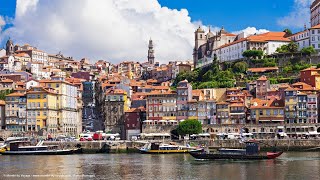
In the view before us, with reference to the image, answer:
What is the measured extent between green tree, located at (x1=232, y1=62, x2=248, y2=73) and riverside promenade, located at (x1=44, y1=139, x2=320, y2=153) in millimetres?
32287

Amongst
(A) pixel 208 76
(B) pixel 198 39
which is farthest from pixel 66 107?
(B) pixel 198 39

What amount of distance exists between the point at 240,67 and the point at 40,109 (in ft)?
123

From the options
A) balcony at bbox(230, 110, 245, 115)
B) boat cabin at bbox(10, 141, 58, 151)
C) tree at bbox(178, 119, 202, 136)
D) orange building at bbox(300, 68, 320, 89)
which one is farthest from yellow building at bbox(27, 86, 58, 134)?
orange building at bbox(300, 68, 320, 89)

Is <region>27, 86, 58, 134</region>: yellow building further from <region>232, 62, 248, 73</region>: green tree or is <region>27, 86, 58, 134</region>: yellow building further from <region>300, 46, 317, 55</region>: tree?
<region>300, 46, 317, 55</region>: tree

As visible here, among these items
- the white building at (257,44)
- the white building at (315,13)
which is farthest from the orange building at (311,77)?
the white building at (315,13)

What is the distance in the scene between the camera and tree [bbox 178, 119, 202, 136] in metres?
81.2

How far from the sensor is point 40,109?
91750mm

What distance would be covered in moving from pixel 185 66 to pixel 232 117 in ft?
151

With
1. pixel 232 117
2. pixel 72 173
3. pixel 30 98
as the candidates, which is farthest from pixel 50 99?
pixel 72 173

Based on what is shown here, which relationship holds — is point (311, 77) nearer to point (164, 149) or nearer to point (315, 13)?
point (164, 149)

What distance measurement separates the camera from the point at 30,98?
9231 cm

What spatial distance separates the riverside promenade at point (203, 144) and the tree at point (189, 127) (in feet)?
12.5

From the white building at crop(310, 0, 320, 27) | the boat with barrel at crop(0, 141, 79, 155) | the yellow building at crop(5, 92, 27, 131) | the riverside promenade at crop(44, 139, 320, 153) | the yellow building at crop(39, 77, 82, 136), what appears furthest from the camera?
the white building at crop(310, 0, 320, 27)

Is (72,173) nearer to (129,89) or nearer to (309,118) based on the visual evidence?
(309,118)
